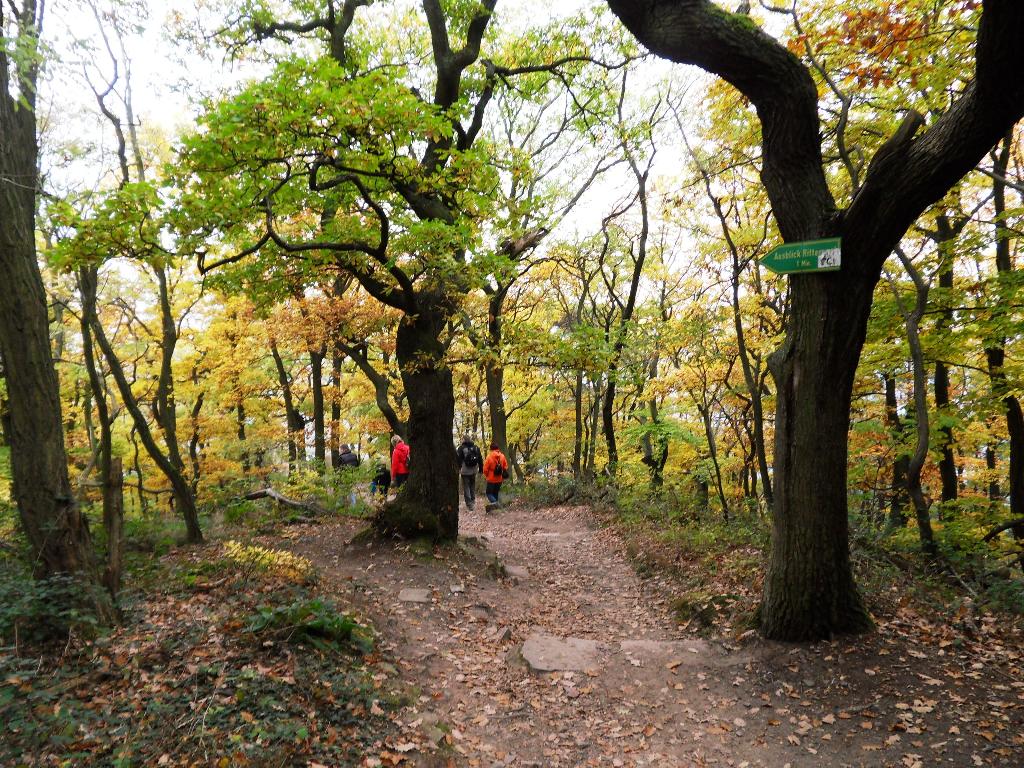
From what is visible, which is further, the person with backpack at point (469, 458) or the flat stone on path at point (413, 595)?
the person with backpack at point (469, 458)

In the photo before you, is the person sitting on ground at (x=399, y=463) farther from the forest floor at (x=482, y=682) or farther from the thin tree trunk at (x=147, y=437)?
the forest floor at (x=482, y=682)

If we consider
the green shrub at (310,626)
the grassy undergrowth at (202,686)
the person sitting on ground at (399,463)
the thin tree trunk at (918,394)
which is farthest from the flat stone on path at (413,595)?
the thin tree trunk at (918,394)

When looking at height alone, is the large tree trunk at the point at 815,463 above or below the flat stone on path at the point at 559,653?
above

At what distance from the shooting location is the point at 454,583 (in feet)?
26.8

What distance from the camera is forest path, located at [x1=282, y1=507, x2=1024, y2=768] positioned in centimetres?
430

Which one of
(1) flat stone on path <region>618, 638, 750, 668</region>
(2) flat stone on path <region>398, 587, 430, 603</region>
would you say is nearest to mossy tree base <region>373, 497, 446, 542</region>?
→ (2) flat stone on path <region>398, 587, 430, 603</region>

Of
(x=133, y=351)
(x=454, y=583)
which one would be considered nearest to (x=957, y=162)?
(x=454, y=583)

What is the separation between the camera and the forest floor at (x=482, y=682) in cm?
368

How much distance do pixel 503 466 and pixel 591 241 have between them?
7698mm

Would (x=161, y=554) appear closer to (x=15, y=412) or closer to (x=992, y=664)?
(x=15, y=412)

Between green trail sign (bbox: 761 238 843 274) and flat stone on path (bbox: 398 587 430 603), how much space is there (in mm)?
5636

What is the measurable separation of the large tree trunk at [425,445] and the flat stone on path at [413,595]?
1.54 m

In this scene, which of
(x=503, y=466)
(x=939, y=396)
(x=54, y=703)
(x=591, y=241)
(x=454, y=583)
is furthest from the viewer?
(x=591, y=241)

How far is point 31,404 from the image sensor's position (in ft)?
17.4
